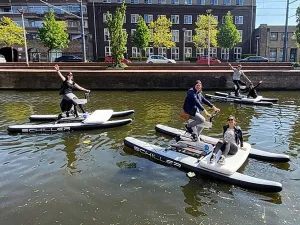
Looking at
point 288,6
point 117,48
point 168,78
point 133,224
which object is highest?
point 288,6

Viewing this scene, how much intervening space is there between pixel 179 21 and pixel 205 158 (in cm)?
4838

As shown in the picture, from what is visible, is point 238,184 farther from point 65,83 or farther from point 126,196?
point 65,83

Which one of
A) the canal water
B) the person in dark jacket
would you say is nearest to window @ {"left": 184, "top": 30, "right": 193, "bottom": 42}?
the canal water

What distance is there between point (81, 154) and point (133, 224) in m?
3.92

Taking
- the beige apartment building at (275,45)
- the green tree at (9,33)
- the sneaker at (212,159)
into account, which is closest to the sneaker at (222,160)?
the sneaker at (212,159)

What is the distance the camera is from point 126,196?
19.9 ft

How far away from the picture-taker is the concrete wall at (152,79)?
2277cm

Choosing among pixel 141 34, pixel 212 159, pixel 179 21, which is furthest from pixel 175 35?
pixel 212 159

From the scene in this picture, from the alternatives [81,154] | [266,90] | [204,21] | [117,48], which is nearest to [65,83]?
[81,154]

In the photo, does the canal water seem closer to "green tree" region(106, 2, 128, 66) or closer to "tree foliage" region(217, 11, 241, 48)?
"green tree" region(106, 2, 128, 66)

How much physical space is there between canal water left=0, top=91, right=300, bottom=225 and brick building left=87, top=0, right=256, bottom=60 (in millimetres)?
41992

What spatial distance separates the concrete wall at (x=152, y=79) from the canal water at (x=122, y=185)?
1149cm

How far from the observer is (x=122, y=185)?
654 cm

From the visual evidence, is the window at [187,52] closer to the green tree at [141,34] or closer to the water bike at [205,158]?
the green tree at [141,34]
